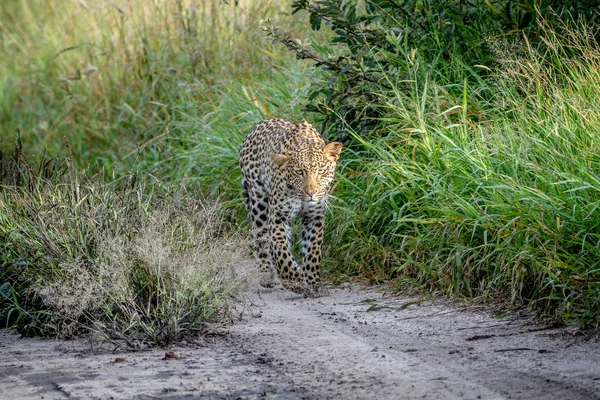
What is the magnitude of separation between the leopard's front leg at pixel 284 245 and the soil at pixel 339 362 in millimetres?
878

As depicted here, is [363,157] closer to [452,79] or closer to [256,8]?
[452,79]

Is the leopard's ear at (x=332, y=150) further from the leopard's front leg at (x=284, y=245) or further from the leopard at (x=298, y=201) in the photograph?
the leopard's front leg at (x=284, y=245)

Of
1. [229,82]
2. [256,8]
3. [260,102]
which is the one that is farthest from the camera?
[256,8]

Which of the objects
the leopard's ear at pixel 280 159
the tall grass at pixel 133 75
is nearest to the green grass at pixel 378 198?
the tall grass at pixel 133 75

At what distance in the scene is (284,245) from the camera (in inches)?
299

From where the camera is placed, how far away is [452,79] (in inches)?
348

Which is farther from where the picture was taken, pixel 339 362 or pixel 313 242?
pixel 313 242

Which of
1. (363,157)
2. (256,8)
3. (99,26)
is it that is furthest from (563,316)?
(99,26)

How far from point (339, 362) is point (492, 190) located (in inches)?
81.9

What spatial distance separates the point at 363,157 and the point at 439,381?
3.76 meters

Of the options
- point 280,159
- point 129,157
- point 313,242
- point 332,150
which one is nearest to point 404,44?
point 332,150

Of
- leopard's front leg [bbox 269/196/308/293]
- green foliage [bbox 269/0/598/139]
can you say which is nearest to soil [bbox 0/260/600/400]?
leopard's front leg [bbox 269/196/308/293]

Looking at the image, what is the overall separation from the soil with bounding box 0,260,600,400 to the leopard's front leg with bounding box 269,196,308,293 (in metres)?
0.88

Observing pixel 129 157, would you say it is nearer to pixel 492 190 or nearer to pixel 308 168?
pixel 308 168
